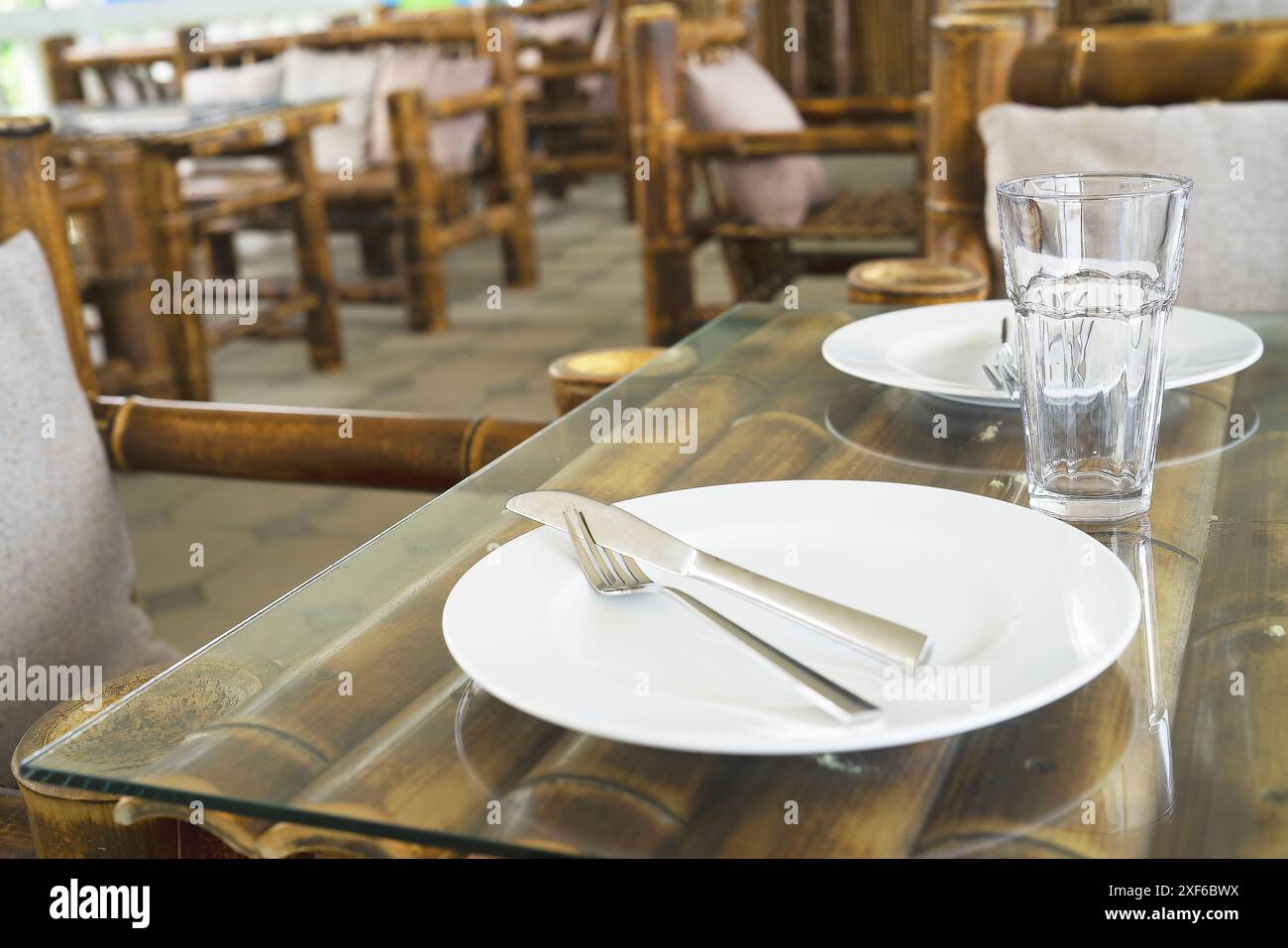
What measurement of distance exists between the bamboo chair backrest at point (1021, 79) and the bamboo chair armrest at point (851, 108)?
4.24ft

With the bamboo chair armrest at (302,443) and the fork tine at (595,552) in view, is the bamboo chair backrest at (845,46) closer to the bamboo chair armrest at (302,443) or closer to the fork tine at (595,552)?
the bamboo chair armrest at (302,443)

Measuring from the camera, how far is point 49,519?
113cm

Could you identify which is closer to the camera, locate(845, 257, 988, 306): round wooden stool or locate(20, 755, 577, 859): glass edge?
locate(20, 755, 577, 859): glass edge

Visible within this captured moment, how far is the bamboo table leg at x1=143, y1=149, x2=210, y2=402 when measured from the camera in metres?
2.97

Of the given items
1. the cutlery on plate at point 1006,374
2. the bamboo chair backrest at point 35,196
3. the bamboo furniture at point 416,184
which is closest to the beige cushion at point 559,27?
the bamboo furniture at point 416,184

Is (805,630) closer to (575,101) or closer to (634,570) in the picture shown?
(634,570)

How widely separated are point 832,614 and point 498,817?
157 millimetres

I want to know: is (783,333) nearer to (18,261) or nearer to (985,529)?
(985,529)

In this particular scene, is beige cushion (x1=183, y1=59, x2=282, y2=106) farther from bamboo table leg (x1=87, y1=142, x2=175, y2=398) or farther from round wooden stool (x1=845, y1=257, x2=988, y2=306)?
round wooden stool (x1=845, y1=257, x2=988, y2=306)

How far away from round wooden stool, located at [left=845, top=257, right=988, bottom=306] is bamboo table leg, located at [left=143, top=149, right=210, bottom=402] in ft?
6.83

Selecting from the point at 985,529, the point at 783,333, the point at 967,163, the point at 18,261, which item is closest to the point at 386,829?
the point at 985,529

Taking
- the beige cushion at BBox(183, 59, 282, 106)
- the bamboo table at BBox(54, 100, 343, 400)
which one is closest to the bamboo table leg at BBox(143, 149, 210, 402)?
the bamboo table at BBox(54, 100, 343, 400)

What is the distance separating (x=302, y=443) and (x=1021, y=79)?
110 cm
